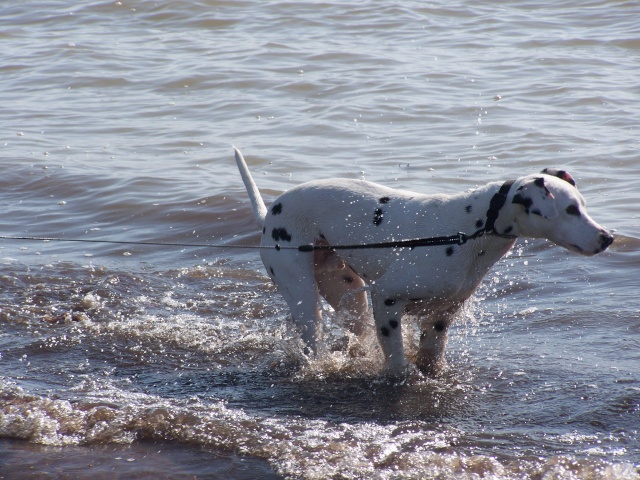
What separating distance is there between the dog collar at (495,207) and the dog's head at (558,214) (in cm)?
10

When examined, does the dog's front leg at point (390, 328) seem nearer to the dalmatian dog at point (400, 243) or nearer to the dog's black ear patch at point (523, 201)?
the dalmatian dog at point (400, 243)

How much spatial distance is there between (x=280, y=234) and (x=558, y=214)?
1.88 m

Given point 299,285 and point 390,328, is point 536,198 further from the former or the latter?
point 299,285

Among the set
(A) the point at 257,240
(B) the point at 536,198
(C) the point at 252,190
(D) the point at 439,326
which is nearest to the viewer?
(B) the point at 536,198

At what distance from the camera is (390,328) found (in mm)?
5719

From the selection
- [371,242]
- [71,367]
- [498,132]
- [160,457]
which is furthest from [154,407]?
[498,132]

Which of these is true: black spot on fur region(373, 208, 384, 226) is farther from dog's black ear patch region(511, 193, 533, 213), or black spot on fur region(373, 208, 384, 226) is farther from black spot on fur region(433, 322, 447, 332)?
dog's black ear patch region(511, 193, 533, 213)

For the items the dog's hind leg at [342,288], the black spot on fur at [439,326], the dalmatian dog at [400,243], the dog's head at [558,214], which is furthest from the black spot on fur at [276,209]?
the dog's head at [558,214]

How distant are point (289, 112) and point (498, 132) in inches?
126

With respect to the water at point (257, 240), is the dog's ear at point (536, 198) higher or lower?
higher

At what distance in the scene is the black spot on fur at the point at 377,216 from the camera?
572 centimetres

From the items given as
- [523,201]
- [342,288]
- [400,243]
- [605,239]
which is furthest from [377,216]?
[605,239]

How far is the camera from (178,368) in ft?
21.1

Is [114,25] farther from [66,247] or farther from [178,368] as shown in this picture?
[178,368]
